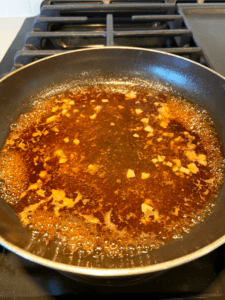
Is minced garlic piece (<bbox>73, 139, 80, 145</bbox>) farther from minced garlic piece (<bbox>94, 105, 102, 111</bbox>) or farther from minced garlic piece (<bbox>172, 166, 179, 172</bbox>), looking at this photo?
minced garlic piece (<bbox>172, 166, 179, 172</bbox>)

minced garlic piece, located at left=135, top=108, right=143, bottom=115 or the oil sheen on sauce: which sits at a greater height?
minced garlic piece, located at left=135, top=108, right=143, bottom=115

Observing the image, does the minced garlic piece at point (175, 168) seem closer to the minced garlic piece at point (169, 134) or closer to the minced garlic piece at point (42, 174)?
the minced garlic piece at point (169, 134)

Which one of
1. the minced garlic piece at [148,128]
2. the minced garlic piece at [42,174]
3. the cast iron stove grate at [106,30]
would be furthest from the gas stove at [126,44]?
the minced garlic piece at [148,128]

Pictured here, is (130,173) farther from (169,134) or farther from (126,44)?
(126,44)

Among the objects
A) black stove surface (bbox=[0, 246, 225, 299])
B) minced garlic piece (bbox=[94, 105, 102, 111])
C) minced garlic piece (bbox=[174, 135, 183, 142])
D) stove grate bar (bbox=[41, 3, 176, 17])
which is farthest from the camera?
stove grate bar (bbox=[41, 3, 176, 17])

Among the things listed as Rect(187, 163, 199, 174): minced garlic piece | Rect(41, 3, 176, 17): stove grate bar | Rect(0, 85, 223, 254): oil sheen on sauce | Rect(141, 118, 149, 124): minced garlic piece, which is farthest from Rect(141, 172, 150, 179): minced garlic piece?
Rect(41, 3, 176, 17): stove grate bar

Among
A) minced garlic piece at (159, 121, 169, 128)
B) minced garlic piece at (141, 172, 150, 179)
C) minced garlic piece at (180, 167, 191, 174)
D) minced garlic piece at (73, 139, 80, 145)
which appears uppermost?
minced garlic piece at (159, 121, 169, 128)

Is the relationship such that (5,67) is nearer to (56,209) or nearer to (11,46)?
(11,46)
